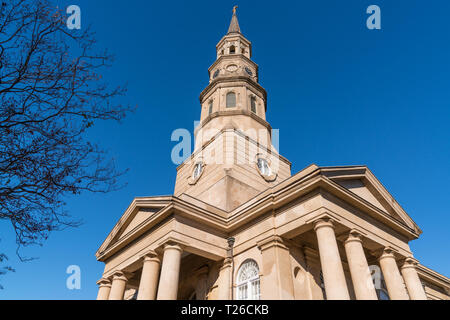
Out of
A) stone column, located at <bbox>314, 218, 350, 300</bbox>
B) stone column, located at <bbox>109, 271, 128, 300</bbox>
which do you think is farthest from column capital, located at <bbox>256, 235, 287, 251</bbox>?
stone column, located at <bbox>109, 271, 128, 300</bbox>

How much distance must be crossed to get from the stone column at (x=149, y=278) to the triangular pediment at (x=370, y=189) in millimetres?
9644

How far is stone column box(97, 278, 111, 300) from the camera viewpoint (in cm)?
1869

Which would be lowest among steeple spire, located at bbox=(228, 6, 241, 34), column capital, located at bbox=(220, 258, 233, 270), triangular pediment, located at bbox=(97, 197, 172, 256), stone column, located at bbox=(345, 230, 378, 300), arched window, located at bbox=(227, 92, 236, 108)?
stone column, located at bbox=(345, 230, 378, 300)

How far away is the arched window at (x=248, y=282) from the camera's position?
14.5 meters

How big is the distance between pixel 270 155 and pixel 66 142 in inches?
780

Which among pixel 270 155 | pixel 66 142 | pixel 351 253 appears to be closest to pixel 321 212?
pixel 351 253

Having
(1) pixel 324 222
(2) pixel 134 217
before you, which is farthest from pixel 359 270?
(2) pixel 134 217

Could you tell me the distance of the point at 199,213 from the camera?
15.8m

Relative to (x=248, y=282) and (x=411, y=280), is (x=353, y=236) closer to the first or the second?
(x=248, y=282)

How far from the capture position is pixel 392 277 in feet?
48.5

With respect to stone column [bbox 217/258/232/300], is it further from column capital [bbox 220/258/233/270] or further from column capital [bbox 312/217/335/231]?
column capital [bbox 312/217/335/231]

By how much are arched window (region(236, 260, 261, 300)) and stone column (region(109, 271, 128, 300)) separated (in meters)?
6.87

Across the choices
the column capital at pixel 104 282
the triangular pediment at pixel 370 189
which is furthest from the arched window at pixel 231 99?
the column capital at pixel 104 282

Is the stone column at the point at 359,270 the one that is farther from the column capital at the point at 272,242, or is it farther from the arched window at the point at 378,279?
the arched window at the point at 378,279
